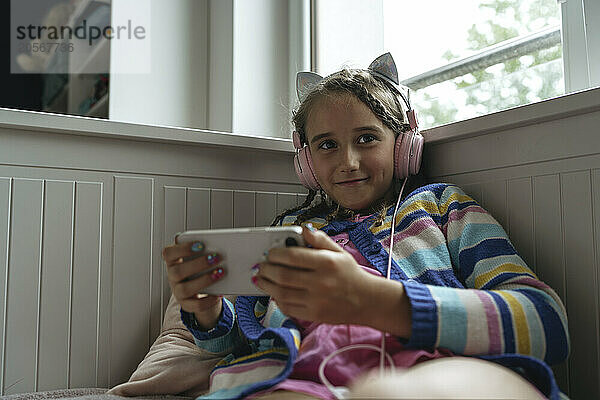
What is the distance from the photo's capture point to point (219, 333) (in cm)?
103

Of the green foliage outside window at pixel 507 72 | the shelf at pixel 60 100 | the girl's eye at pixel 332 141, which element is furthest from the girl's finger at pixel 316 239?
the shelf at pixel 60 100

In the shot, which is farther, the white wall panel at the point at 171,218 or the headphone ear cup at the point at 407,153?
the white wall panel at the point at 171,218

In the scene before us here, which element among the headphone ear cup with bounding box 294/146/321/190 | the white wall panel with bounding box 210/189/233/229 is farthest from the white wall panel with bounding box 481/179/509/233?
the white wall panel with bounding box 210/189/233/229

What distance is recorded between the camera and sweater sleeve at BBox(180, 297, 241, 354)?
101 cm

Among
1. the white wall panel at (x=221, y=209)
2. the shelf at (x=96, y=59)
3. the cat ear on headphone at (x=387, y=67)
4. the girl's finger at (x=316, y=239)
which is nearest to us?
the girl's finger at (x=316, y=239)

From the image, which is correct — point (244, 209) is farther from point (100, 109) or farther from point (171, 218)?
point (100, 109)

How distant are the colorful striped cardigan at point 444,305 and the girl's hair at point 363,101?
0.11ft

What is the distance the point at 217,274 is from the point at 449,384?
1.28 feet

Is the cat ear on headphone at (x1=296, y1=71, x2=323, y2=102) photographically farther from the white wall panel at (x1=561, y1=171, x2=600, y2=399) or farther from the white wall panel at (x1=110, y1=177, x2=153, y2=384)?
the white wall panel at (x1=561, y1=171, x2=600, y2=399)

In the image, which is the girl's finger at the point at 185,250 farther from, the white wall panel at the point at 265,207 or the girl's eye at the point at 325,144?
the white wall panel at the point at 265,207

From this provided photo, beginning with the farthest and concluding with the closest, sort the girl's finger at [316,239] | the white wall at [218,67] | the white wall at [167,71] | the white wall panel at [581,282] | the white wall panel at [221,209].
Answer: the white wall at [167,71] < the white wall at [218,67] < the white wall panel at [221,209] < the white wall panel at [581,282] < the girl's finger at [316,239]

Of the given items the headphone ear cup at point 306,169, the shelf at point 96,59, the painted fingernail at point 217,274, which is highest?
the shelf at point 96,59

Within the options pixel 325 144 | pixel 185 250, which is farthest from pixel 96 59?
pixel 185 250

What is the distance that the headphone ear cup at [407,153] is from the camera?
1153 millimetres
